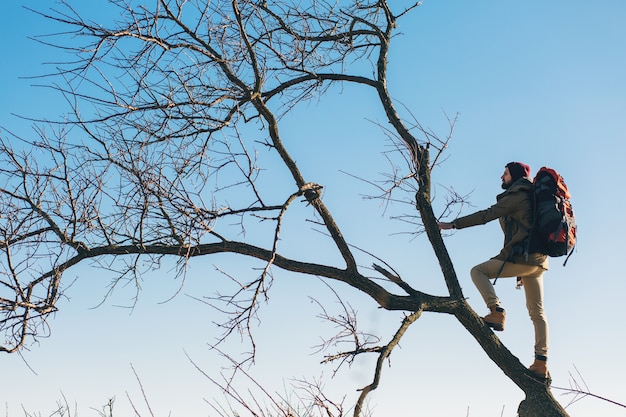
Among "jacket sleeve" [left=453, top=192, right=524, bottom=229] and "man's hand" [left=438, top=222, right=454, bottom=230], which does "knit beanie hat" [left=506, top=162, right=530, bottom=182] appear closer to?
"jacket sleeve" [left=453, top=192, right=524, bottom=229]

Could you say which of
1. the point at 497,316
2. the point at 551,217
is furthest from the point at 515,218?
the point at 497,316

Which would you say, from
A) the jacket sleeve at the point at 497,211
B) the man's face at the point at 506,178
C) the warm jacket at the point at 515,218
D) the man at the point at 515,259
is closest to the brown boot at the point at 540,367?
the man at the point at 515,259

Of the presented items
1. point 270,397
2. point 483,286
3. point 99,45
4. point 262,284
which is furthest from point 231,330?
point 99,45

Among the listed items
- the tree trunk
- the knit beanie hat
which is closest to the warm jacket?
the knit beanie hat

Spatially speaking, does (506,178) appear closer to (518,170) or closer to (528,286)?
(518,170)

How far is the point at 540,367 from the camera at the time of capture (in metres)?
5.63

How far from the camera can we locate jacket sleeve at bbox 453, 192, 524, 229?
217 inches

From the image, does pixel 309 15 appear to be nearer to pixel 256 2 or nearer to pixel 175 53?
pixel 256 2

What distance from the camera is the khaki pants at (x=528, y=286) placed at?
5559mm

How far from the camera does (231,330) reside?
202 inches

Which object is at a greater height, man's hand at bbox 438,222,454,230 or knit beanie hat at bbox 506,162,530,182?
knit beanie hat at bbox 506,162,530,182

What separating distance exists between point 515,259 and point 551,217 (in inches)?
16.9

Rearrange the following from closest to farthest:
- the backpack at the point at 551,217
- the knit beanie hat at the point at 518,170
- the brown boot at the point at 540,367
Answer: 1. the backpack at the point at 551,217
2. the brown boot at the point at 540,367
3. the knit beanie hat at the point at 518,170

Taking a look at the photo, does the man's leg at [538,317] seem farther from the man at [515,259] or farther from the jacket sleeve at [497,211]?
the jacket sleeve at [497,211]
